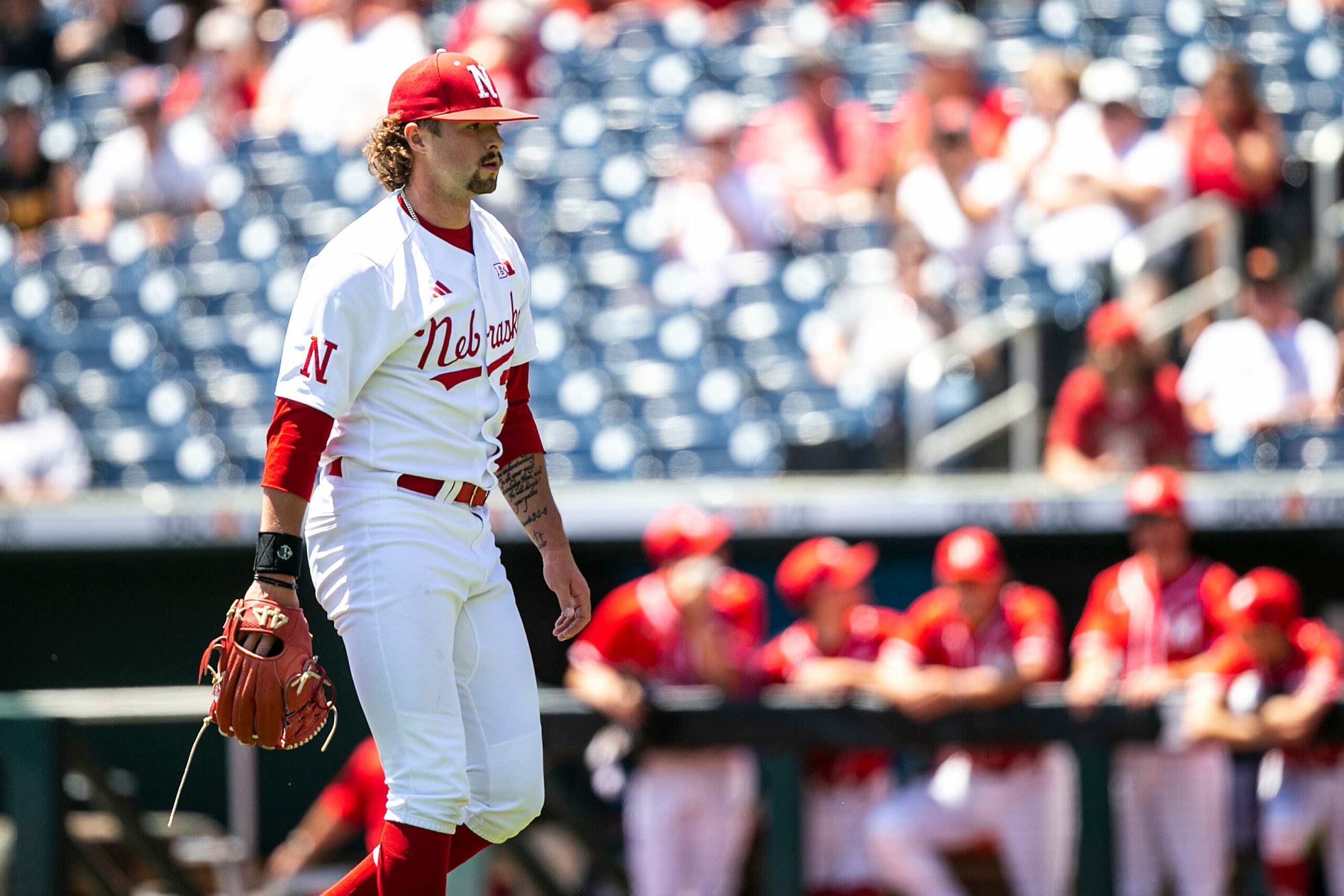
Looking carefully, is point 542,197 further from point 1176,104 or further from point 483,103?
point 483,103

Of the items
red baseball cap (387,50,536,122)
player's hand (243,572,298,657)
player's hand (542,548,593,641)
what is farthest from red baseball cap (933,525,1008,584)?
player's hand (243,572,298,657)

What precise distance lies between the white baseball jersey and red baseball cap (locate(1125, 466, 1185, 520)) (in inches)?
122

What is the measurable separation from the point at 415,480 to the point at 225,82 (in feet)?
24.3

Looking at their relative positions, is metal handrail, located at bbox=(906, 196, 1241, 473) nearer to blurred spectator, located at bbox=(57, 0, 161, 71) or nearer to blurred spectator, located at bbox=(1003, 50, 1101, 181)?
blurred spectator, located at bbox=(1003, 50, 1101, 181)

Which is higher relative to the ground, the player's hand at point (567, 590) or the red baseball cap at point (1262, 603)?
the player's hand at point (567, 590)

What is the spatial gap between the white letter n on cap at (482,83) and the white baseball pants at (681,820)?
2968 mm

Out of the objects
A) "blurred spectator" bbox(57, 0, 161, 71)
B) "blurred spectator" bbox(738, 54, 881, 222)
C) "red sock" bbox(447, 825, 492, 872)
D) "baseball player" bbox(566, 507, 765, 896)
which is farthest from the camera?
"blurred spectator" bbox(57, 0, 161, 71)

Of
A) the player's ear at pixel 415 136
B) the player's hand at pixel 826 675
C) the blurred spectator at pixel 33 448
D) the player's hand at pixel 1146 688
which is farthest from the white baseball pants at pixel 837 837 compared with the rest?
the blurred spectator at pixel 33 448

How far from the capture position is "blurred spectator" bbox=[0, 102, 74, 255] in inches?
379

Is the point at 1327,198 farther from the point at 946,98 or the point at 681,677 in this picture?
the point at 681,677

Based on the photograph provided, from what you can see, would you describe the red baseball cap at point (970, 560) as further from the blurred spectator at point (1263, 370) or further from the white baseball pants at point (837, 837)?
the blurred spectator at point (1263, 370)

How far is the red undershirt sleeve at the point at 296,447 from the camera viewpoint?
293 centimetres

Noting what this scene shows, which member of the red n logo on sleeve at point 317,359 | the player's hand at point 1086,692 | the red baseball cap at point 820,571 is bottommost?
the player's hand at point 1086,692

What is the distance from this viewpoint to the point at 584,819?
5785 mm
